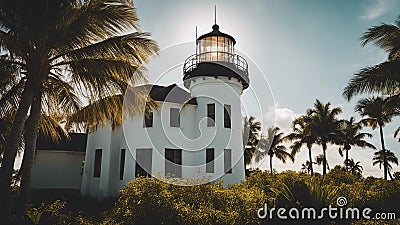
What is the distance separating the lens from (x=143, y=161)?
18172mm

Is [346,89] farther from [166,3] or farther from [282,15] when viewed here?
[166,3]

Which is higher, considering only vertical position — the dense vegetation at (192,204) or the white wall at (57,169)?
the white wall at (57,169)

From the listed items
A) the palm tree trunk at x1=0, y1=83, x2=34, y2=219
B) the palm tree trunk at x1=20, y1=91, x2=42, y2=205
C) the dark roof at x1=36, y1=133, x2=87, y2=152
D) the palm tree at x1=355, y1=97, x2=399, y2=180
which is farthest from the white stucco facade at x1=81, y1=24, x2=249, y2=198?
the palm tree at x1=355, y1=97, x2=399, y2=180

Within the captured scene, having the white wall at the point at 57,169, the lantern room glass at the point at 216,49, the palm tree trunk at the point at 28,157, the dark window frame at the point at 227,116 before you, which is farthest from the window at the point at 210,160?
the palm tree trunk at the point at 28,157

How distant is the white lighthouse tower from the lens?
61.7 feet

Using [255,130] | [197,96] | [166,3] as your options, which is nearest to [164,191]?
[166,3]

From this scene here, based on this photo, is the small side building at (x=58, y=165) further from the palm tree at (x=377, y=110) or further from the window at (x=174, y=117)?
the palm tree at (x=377, y=110)

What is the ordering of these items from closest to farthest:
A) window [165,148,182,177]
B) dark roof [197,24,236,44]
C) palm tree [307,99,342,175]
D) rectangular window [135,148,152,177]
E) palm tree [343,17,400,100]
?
palm tree [343,17,400,100] < rectangular window [135,148,152,177] < window [165,148,182,177] < dark roof [197,24,236,44] < palm tree [307,99,342,175]

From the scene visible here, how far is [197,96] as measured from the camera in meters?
19.7

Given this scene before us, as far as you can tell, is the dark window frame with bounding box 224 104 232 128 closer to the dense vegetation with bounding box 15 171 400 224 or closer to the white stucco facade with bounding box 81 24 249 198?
the white stucco facade with bounding box 81 24 249 198

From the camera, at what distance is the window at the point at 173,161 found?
1834 centimetres

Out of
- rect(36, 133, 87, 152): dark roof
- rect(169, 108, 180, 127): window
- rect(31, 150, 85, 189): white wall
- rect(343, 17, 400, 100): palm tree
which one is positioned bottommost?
rect(31, 150, 85, 189): white wall

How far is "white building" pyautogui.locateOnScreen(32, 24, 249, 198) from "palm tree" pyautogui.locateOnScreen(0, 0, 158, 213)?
7840mm

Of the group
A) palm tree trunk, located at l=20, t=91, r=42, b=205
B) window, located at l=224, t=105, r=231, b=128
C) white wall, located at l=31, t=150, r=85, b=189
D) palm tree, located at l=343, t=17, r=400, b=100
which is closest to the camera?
palm tree trunk, located at l=20, t=91, r=42, b=205
